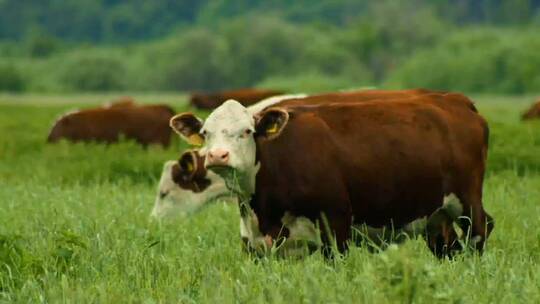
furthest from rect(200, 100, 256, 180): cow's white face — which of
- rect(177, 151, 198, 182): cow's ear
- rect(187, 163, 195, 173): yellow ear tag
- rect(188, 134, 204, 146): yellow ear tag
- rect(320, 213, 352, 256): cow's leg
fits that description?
rect(187, 163, 195, 173): yellow ear tag

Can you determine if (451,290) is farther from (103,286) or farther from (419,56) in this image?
(419,56)

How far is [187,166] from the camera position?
1166 centimetres

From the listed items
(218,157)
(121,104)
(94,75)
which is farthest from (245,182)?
(94,75)

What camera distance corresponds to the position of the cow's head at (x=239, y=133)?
23.1 feet

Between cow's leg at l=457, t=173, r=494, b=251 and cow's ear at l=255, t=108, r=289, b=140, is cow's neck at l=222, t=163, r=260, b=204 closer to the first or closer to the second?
cow's ear at l=255, t=108, r=289, b=140

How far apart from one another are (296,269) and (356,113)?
181cm

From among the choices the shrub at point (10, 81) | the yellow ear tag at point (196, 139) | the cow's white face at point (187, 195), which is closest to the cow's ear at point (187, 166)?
the cow's white face at point (187, 195)

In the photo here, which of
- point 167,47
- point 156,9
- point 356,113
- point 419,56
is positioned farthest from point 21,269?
point 156,9

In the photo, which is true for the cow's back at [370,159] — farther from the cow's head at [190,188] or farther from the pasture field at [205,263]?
the cow's head at [190,188]

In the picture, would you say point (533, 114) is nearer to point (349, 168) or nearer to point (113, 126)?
point (113, 126)

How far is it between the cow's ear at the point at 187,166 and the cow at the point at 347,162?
3.54 meters

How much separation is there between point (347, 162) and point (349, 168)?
4 cm

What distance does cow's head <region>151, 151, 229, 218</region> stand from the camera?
11852 millimetres

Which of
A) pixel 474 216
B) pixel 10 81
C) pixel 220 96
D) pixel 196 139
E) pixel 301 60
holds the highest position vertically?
pixel 196 139
